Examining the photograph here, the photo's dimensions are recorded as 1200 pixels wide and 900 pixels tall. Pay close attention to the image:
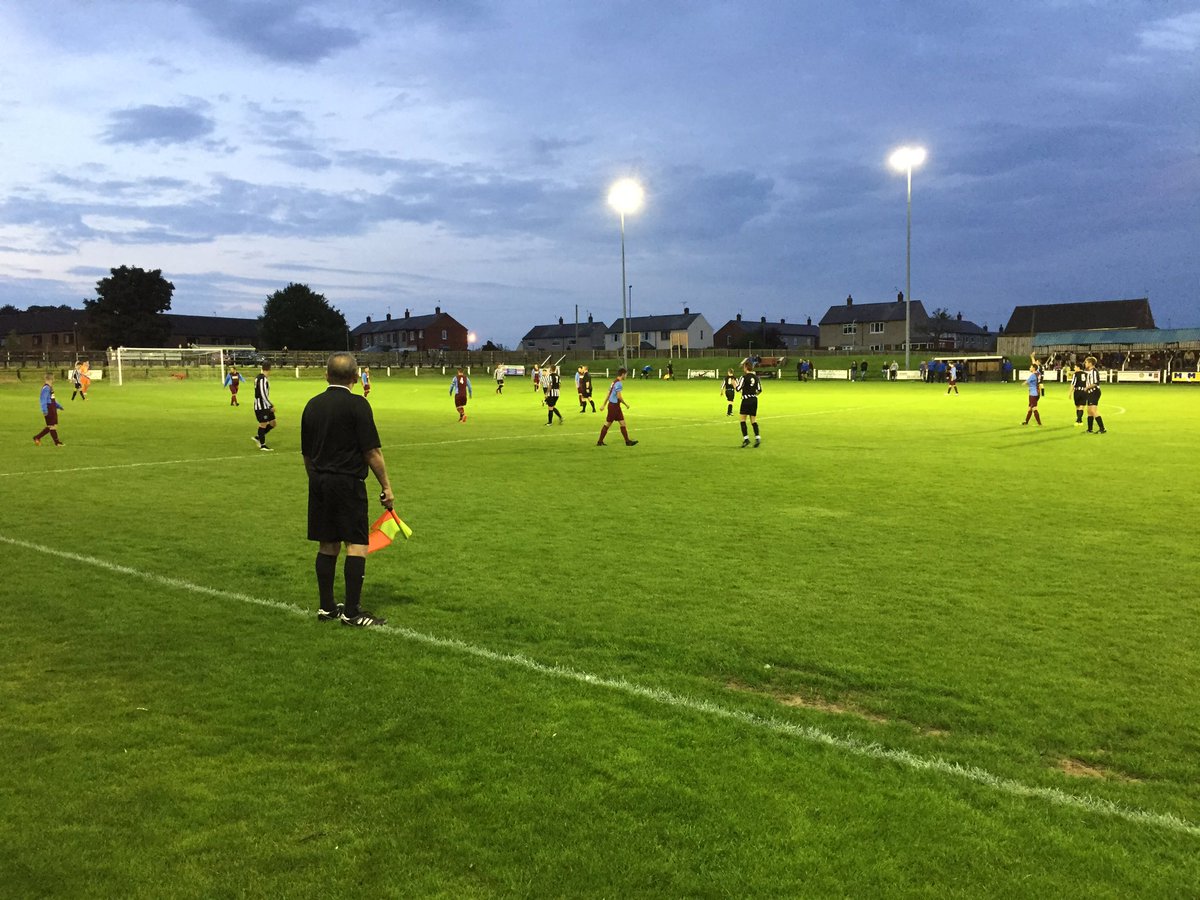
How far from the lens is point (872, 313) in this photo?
393 feet

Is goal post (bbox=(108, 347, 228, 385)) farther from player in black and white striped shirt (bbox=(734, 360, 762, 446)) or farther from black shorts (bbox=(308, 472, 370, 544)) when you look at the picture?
black shorts (bbox=(308, 472, 370, 544))

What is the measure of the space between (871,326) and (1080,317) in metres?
27.5

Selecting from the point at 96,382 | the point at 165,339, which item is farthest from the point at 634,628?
the point at 165,339

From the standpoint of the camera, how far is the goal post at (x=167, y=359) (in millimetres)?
63031

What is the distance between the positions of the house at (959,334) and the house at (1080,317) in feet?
51.2

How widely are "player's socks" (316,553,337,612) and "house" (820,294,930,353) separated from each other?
11373 cm

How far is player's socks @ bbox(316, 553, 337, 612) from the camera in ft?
22.1

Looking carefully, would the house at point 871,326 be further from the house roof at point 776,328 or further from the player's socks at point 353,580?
the player's socks at point 353,580

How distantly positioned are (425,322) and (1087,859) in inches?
5431

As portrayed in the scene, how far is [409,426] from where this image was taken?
26.3 m

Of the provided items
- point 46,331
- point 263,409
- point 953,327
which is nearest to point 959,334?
point 953,327

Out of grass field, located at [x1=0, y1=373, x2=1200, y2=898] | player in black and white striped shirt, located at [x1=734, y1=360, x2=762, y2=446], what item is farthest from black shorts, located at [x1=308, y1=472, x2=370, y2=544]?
player in black and white striped shirt, located at [x1=734, y1=360, x2=762, y2=446]

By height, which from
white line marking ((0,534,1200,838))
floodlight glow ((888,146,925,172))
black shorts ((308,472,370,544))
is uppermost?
floodlight glow ((888,146,925,172))

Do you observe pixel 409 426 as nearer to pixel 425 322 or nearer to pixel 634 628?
pixel 634 628
